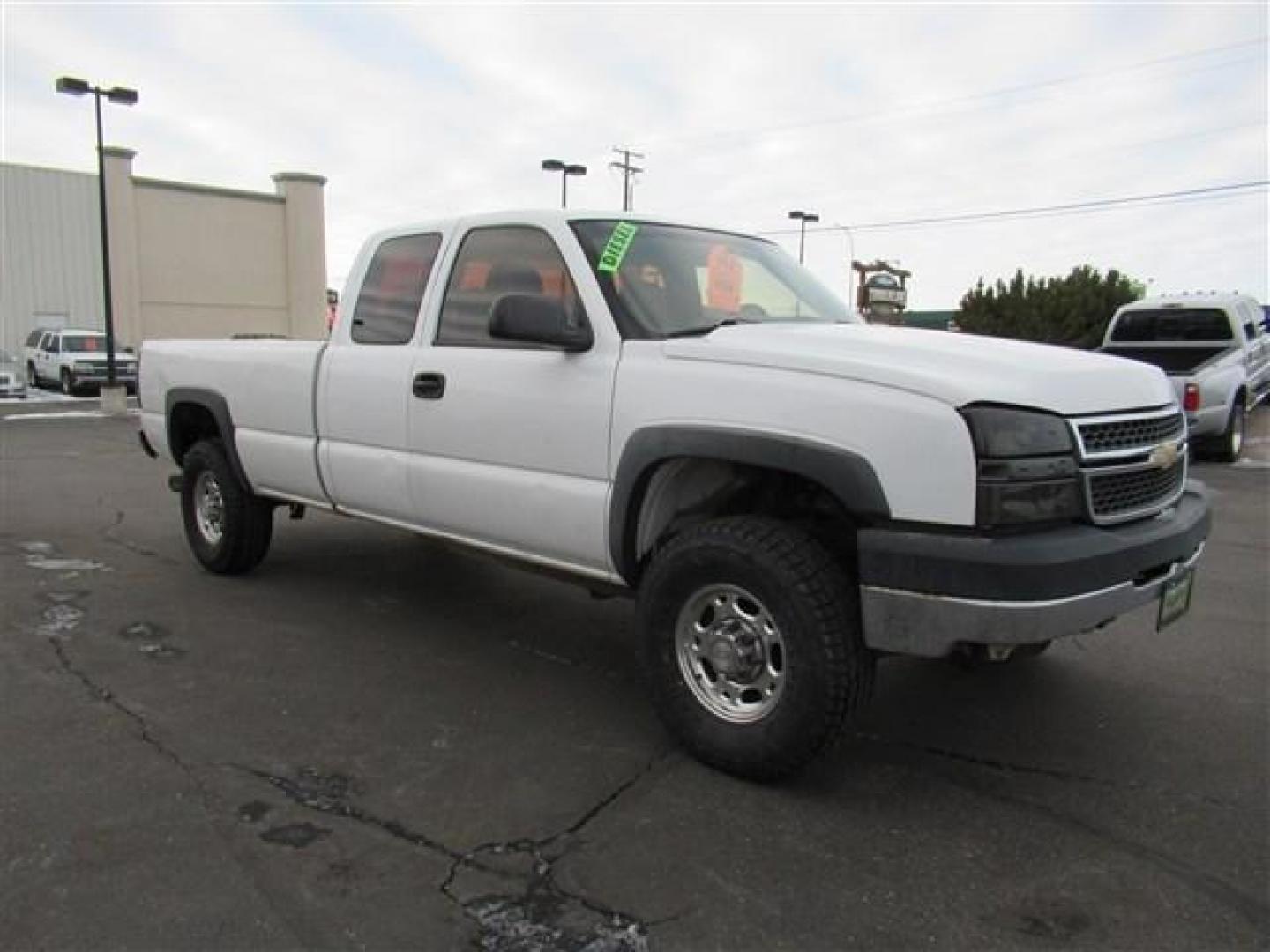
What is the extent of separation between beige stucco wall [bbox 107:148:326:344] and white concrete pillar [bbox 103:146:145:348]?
3 centimetres

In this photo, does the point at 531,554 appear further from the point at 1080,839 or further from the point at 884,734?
the point at 1080,839

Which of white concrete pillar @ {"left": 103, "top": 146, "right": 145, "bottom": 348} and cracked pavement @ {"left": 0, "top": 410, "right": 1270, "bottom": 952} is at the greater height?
white concrete pillar @ {"left": 103, "top": 146, "right": 145, "bottom": 348}

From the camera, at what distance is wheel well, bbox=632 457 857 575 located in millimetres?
3484

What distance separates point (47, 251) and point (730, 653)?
36.0m

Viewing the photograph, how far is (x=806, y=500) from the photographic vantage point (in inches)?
141

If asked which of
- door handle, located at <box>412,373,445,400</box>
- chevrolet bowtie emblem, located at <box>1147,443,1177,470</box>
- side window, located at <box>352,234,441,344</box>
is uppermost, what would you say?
side window, located at <box>352,234,441,344</box>

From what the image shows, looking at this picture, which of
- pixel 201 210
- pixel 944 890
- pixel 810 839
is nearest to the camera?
pixel 944 890

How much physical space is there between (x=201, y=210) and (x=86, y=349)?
Answer: 9920 millimetres

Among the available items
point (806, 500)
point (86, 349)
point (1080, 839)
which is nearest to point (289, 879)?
point (806, 500)

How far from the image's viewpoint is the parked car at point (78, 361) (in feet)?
80.0

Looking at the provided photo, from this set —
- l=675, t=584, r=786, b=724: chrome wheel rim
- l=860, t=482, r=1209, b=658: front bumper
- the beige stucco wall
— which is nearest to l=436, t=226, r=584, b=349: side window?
l=675, t=584, r=786, b=724: chrome wheel rim

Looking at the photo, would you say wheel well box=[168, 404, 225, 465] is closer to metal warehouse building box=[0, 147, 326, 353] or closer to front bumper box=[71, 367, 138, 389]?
front bumper box=[71, 367, 138, 389]

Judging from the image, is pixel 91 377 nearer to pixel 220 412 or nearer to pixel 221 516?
pixel 221 516

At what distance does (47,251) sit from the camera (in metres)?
32.4
